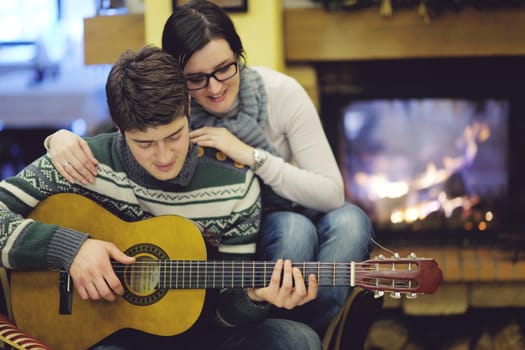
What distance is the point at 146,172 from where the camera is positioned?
1.52m

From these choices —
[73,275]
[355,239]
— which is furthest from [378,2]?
[73,275]

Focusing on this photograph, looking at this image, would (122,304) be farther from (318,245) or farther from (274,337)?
(318,245)

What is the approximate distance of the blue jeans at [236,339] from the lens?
4.67 feet

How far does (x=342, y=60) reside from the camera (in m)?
2.44

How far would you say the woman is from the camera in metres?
1.58

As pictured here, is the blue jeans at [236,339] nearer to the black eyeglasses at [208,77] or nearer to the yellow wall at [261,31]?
the black eyeglasses at [208,77]

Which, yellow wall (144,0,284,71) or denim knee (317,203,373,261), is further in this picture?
yellow wall (144,0,284,71)

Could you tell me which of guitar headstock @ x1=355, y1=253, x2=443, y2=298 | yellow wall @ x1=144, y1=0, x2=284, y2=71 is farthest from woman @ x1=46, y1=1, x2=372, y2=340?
yellow wall @ x1=144, y1=0, x2=284, y2=71

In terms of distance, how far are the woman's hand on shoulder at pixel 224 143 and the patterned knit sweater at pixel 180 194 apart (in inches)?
0.7

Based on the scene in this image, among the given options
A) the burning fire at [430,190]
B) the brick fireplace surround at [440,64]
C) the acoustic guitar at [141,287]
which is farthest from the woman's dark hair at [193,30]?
the burning fire at [430,190]

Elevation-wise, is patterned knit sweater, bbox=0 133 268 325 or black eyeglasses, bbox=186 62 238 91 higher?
black eyeglasses, bbox=186 62 238 91

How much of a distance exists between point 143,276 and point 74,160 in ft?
0.90

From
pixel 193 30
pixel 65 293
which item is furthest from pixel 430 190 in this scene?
pixel 65 293

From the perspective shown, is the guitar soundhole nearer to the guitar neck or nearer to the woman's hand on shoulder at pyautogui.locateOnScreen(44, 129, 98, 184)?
the guitar neck
